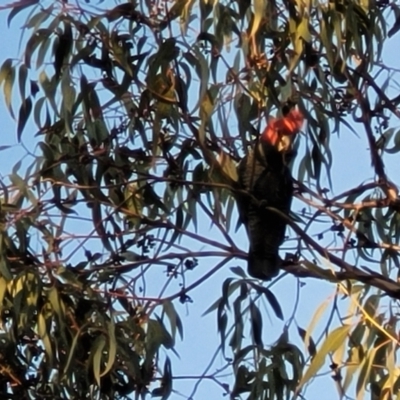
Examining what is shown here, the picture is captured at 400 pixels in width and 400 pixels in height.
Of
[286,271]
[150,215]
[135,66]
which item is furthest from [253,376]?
[135,66]

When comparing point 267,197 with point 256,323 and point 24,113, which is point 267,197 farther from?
point 24,113

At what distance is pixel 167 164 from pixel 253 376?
1.97 feet

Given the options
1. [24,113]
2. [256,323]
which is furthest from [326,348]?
[24,113]

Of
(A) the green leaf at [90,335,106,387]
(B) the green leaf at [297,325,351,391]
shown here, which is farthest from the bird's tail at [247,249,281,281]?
(B) the green leaf at [297,325,351,391]

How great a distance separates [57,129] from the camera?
3.07 metres

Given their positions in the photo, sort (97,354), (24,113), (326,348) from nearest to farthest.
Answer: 1. (326,348)
2. (97,354)
3. (24,113)

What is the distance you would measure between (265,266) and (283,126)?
38 centimetres

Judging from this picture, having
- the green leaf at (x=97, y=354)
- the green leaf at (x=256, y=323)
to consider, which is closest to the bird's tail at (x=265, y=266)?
the green leaf at (x=256, y=323)

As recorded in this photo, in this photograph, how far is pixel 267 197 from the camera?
324 cm

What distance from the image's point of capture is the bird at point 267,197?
3129 millimetres

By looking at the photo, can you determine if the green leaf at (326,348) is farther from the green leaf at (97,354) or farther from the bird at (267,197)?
the bird at (267,197)

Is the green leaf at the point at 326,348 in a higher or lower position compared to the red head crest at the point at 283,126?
lower

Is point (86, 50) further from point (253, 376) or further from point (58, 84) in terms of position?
point (253, 376)

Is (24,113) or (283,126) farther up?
(283,126)
